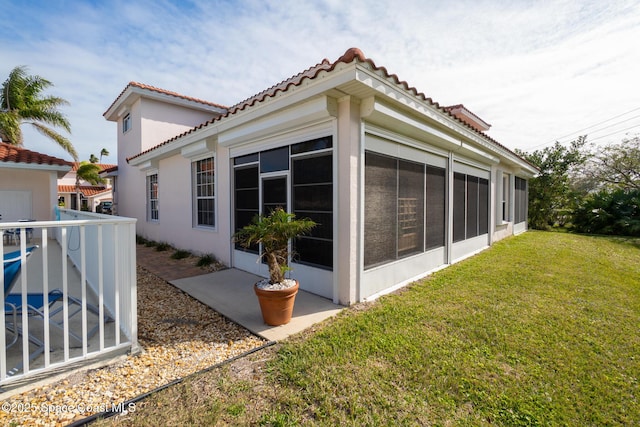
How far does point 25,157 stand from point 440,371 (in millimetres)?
14621

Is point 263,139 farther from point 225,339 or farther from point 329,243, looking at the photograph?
point 225,339

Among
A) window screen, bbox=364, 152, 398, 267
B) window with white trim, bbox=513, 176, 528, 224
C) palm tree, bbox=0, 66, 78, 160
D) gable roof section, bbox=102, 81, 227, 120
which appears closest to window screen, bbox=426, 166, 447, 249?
window screen, bbox=364, 152, 398, 267

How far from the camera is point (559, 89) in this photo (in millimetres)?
11148

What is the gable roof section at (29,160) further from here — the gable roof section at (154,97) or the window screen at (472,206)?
the window screen at (472,206)

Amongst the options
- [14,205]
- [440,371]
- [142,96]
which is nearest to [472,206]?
[440,371]

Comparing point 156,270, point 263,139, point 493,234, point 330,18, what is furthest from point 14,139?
point 493,234

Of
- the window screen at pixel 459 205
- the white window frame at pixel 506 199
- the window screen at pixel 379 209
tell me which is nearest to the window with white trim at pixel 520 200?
the white window frame at pixel 506 199

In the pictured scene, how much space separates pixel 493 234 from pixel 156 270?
1091 cm

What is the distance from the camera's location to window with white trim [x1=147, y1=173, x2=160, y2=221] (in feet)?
34.1

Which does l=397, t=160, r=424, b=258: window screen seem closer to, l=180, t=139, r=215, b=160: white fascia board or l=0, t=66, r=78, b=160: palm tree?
l=180, t=139, r=215, b=160: white fascia board

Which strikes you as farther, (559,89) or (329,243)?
(559,89)

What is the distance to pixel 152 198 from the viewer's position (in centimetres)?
1063

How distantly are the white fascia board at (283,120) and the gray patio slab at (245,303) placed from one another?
292 centimetres

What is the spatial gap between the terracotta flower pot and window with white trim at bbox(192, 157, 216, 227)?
4.34m
